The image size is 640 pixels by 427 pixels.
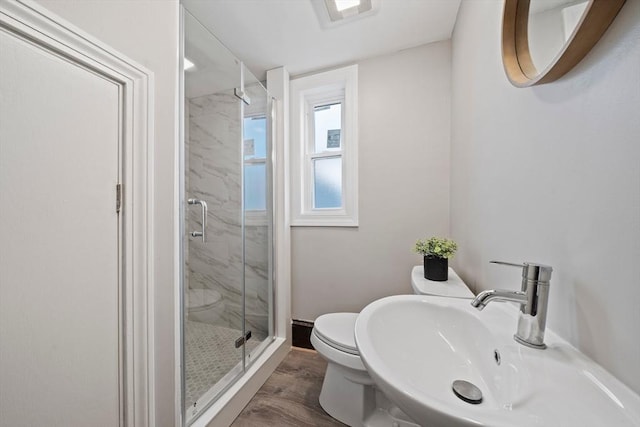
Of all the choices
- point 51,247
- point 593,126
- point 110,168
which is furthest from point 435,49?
point 51,247

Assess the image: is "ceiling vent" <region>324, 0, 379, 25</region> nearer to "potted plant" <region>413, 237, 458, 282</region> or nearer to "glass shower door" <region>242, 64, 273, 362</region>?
A: "glass shower door" <region>242, 64, 273, 362</region>

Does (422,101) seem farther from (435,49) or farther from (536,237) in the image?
(536,237)

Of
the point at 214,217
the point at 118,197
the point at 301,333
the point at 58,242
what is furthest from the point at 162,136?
the point at 301,333

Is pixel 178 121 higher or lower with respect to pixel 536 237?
higher

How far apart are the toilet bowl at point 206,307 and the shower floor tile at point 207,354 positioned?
0.05 metres

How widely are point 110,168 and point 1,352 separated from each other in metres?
0.51

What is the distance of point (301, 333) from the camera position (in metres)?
2.00

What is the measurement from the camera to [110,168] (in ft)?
2.44

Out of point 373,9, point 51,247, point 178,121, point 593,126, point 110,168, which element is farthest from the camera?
point 373,9

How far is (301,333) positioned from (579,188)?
1.98 m

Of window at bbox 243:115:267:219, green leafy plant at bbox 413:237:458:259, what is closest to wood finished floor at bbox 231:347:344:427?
green leafy plant at bbox 413:237:458:259

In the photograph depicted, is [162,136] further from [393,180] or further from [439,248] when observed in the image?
[393,180]

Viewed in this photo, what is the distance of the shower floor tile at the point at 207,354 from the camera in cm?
136

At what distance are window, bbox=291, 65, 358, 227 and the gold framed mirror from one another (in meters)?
1.19
